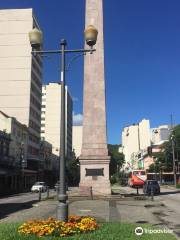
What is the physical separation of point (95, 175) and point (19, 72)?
55010 millimetres

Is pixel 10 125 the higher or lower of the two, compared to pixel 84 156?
higher

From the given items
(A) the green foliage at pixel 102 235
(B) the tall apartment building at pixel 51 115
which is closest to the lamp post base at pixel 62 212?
(A) the green foliage at pixel 102 235

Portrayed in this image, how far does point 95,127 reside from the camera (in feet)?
118

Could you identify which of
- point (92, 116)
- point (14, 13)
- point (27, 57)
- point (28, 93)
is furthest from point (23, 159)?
point (92, 116)

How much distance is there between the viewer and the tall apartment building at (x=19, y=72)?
83812mm

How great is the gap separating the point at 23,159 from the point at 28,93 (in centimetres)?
1595

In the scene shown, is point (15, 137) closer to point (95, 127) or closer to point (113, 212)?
point (95, 127)

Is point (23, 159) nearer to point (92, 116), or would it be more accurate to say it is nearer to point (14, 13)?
point (14, 13)

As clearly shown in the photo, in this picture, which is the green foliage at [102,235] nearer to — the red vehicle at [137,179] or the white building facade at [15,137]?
the white building facade at [15,137]

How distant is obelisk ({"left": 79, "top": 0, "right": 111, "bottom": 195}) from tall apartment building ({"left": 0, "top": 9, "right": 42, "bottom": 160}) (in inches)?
1863

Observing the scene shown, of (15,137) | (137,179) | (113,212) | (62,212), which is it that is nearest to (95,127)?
(113,212)

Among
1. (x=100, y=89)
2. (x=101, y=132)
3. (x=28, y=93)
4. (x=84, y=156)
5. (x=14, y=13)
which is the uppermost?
(x=14, y=13)

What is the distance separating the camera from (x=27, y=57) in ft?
282

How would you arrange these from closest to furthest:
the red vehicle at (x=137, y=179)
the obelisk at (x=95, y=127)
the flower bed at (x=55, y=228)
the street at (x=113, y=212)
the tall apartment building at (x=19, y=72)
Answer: the flower bed at (x=55, y=228)
the street at (x=113, y=212)
the obelisk at (x=95, y=127)
the red vehicle at (x=137, y=179)
the tall apartment building at (x=19, y=72)
